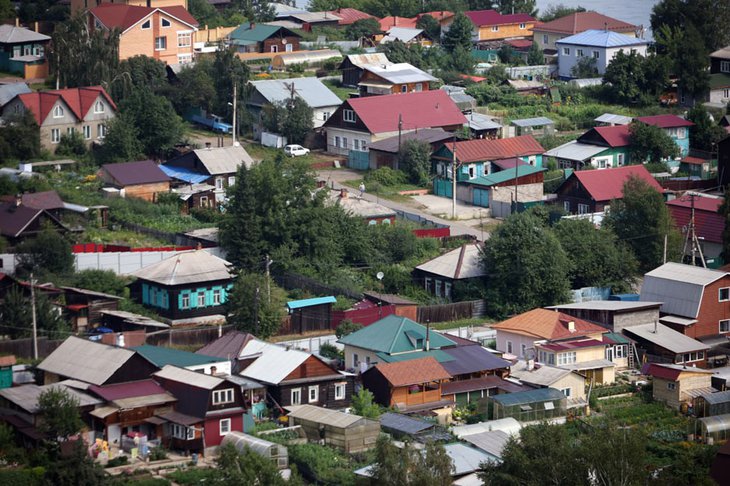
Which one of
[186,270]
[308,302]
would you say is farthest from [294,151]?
[308,302]

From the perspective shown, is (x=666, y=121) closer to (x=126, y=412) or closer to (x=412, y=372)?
(x=412, y=372)

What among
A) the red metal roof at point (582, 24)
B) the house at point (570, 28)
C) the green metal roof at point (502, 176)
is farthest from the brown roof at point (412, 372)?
the red metal roof at point (582, 24)

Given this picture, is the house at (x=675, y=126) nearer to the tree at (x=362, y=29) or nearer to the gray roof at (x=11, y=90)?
the tree at (x=362, y=29)

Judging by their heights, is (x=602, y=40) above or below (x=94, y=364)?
above

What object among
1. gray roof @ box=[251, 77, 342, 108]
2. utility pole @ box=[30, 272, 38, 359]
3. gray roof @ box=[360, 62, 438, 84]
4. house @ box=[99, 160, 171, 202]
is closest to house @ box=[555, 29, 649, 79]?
gray roof @ box=[360, 62, 438, 84]

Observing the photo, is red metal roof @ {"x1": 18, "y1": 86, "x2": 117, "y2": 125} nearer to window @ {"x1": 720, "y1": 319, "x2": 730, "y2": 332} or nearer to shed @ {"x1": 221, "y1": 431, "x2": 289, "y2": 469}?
window @ {"x1": 720, "y1": 319, "x2": 730, "y2": 332}

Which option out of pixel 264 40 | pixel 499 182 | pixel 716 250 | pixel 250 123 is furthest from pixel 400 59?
pixel 716 250
